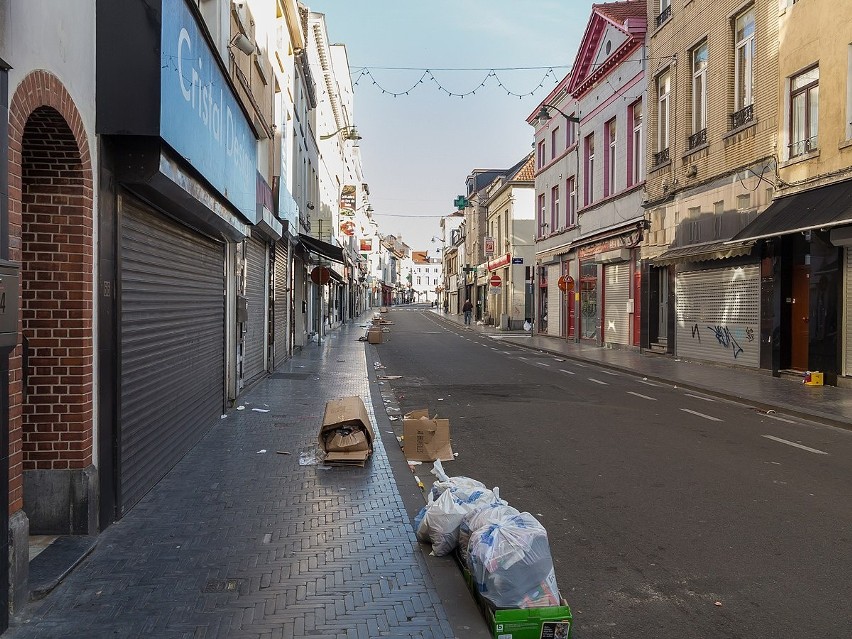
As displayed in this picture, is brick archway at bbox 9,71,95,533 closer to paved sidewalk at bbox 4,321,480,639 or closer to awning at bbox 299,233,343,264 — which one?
paved sidewalk at bbox 4,321,480,639

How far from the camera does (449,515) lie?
4.79 metres

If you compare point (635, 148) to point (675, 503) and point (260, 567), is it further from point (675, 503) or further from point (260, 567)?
point (260, 567)

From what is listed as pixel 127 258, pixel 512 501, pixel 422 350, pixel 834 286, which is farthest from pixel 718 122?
pixel 127 258

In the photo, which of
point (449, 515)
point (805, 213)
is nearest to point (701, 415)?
point (805, 213)

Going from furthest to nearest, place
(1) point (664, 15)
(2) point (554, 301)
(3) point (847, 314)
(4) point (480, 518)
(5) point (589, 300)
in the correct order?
1. (2) point (554, 301)
2. (5) point (589, 300)
3. (1) point (664, 15)
4. (3) point (847, 314)
5. (4) point (480, 518)

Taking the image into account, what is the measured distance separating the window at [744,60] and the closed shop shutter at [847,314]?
5464mm

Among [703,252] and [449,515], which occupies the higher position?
[703,252]

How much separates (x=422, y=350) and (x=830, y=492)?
19132 mm

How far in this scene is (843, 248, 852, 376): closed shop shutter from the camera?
14.0 m

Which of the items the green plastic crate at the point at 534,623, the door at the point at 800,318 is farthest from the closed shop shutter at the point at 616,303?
the green plastic crate at the point at 534,623

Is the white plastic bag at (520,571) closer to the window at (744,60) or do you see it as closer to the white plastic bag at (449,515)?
the white plastic bag at (449,515)

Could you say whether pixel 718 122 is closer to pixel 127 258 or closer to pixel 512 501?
pixel 512 501

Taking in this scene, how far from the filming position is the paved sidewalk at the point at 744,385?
452 inches

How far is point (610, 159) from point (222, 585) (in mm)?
26383
